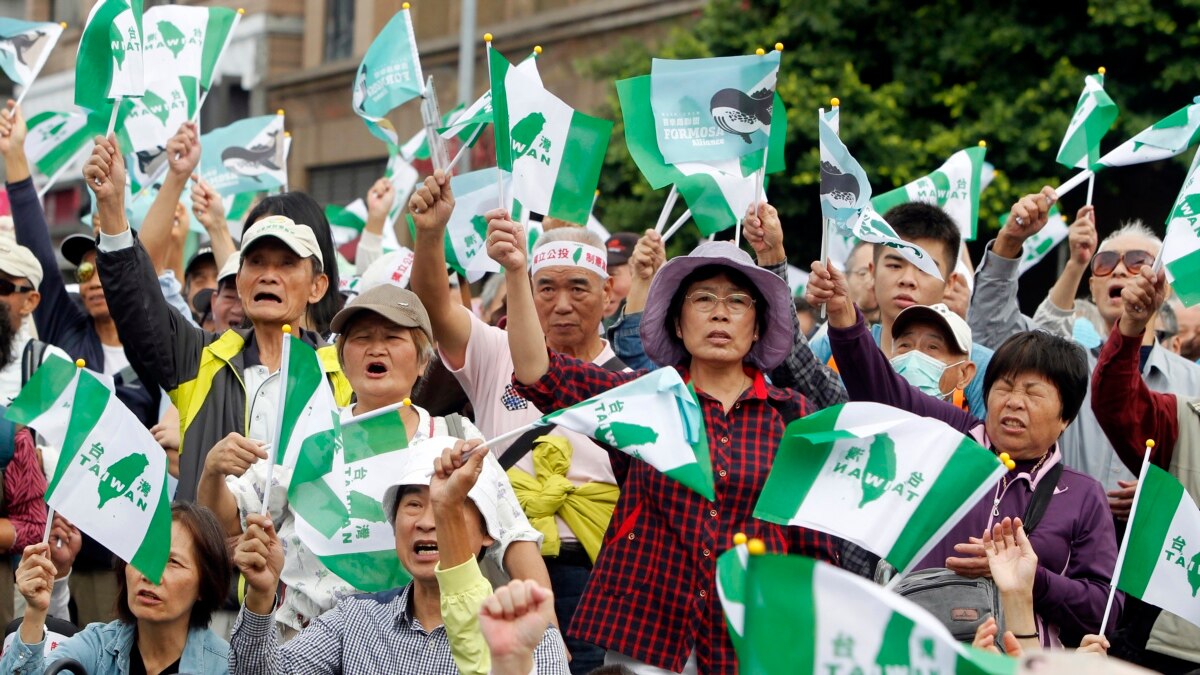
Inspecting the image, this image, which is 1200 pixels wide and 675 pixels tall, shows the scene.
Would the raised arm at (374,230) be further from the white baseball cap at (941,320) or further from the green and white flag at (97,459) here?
the green and white flag at (97,459)

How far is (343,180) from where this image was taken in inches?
973

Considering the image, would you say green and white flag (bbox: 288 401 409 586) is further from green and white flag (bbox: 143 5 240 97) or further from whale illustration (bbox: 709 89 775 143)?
green and white flag (bbox: 143 5 240 97)

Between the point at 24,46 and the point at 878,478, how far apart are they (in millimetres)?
5178

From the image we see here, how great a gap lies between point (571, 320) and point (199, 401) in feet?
3.97

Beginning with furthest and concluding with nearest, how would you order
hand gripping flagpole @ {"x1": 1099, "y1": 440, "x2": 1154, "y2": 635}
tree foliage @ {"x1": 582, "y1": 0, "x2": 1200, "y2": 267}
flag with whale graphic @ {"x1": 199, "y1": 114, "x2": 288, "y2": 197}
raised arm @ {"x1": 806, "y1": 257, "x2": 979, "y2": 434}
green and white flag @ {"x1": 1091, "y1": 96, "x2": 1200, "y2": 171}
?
tree foliage @ {"x1": 582, "y1": 0, "x2": 1200, "y2": 267} < flag with whale graphic @ {"x1": 199, "y1": 114, "x2": 288, "y2": 197} < green and white flag @ {"x1": 1091, "y1": 96, "x2": 1200, "y2": 171} < raised arm @ {"x1": 806, "y1": 257, "x2": 979, "y2": 434} < hand gripping flagpole @ {"x1": 1099, "y1": 440, "x2": 1154, "y2": 635}

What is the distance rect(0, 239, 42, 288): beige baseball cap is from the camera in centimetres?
708

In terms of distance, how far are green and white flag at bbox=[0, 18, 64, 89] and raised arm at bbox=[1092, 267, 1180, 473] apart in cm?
487

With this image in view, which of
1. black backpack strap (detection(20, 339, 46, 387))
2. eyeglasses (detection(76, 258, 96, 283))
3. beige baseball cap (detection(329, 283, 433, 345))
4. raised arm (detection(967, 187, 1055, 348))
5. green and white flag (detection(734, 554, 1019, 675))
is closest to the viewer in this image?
green and white flag (detection(734, 554, 1019, 675))

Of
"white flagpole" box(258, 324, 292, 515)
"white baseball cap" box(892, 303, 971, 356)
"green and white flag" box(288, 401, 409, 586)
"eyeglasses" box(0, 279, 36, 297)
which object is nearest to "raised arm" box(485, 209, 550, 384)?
Result: "green and white flag" box(288, 401, 409, 586)

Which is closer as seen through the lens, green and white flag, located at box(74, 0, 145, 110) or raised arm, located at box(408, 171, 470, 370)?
raised arm, located at box(408, 171, 470, 370)

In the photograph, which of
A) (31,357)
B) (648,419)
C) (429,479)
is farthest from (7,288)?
(648,419)

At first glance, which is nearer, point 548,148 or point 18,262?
point 548,148

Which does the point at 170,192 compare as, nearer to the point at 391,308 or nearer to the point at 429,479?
the point at 391,308

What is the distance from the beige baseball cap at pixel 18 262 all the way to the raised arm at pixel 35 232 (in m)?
0.02
